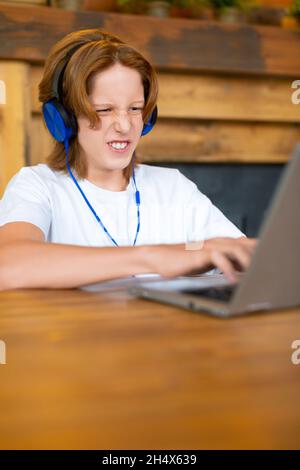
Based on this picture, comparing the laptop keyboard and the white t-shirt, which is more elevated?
the white t-shirt

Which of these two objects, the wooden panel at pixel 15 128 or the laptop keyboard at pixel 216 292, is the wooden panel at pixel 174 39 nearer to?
the wooden panel at pixel 15 128

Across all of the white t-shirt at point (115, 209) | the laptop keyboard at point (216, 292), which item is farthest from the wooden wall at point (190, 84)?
the laptop keyboard at point (216, 292)

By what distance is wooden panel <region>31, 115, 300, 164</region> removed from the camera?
263 cm

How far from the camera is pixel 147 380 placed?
0.52 metres

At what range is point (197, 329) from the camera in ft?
2.29

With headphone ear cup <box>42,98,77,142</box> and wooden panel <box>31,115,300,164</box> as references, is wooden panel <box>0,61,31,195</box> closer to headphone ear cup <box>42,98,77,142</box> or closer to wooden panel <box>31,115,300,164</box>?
wooden panel <box>31,115,300,164</box>

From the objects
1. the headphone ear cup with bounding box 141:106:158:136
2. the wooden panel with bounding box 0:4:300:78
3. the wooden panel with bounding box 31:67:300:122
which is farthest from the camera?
the wooden panel with bounding box 31:67:300:122

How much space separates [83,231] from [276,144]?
5.26 feet

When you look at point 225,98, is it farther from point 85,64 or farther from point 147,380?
point 147,380

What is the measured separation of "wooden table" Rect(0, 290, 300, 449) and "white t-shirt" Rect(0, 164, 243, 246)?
650mm

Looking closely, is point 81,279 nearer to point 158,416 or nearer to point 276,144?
point 158,416

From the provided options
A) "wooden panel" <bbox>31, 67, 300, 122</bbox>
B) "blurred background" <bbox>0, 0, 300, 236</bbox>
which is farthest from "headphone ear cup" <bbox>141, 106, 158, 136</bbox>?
"wooden panel" <bbox>31, 67, 300, 122</bbox>

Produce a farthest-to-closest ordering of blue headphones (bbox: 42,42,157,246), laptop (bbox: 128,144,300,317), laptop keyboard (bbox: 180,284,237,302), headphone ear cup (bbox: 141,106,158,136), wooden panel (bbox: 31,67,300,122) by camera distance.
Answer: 1. wooden panel (bbox: 31,67,300,122)
2. headphone ear cup (bbox: 141,106,158,136)
3. blue headphones (bbox: 42,42,157,246)
4. laptop keyboard (bbox: 180,284,237,302)
5. laptop (bbox: 128,144,300,317)

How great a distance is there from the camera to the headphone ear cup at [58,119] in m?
1.37
